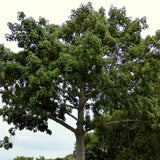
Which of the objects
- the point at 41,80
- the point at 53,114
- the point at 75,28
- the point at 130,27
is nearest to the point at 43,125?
the point at 53,114

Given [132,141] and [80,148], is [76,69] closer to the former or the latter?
[80,148]

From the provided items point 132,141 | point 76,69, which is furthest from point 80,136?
point 132,141

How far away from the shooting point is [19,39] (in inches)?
550

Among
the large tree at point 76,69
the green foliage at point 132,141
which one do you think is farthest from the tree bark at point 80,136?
the green foliage at point 132,141

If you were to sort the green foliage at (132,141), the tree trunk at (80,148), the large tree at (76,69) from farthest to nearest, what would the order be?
the green foliage at (132,141), the tree trunk at (80,148), the large tree at (76,69)

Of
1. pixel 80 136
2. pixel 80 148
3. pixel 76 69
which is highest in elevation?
pixel 76 69

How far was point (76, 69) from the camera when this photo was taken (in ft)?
41.5

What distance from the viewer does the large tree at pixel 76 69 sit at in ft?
40.8

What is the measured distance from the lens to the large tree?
1245cm

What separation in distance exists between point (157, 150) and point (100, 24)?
39.5ft

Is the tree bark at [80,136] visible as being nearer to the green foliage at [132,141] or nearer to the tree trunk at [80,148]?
the tree trunk at [80,148]

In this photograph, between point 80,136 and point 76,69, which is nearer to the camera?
point 76,69

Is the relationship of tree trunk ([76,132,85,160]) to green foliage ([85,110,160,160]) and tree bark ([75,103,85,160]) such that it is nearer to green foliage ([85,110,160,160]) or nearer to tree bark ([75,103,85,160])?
tree bark ([75,103,85,160])

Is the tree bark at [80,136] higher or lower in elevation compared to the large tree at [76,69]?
lower
